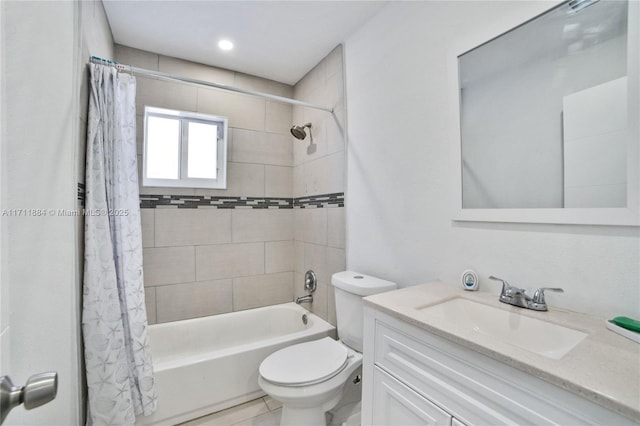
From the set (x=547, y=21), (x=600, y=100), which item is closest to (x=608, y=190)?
(x=600, y=100)

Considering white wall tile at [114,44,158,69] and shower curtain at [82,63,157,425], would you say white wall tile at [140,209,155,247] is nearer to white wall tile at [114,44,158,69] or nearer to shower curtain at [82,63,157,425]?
shower curtain at [82,63,157,425]

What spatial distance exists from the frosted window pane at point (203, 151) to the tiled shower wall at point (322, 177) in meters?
0.76

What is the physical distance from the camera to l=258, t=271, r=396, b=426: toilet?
140 cm

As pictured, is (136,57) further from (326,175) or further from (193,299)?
(193,299)

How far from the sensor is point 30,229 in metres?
0.72

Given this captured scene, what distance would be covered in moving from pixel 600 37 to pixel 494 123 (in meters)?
0.40

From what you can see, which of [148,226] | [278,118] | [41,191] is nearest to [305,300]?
[148,226]

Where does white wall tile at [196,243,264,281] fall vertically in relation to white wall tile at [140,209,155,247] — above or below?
below

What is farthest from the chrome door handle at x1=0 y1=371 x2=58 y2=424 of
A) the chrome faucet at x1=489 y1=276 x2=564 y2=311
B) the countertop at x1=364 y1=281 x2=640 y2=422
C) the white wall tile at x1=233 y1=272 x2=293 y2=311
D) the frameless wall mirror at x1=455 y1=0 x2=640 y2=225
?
the white wall tile at x1=233 y1=272 x2=293 y2=311

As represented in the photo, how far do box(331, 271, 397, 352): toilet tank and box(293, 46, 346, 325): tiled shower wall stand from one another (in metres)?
0.38

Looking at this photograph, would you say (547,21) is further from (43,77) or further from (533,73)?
(43,77)

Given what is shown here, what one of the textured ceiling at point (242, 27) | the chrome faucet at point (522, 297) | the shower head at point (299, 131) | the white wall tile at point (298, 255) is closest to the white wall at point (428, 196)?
the chrome faucet at point (522, 297)

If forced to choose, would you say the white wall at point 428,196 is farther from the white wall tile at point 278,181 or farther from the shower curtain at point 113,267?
the shower curtain at point 113,267

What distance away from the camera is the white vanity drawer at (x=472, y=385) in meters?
0.62
